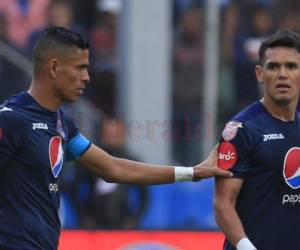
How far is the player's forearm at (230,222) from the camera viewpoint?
6805mm

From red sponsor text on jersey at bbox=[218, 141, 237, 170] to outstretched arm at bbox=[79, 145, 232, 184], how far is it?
0.30m

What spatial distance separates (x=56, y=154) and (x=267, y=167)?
122cm

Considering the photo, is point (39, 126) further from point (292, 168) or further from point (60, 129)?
point (292, 168)

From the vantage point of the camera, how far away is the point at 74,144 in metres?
7.22

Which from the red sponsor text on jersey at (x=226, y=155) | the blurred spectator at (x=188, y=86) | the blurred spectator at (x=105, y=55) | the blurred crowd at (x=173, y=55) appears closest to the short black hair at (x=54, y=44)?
the red sponsor text on jersey at (x=226, y=155)

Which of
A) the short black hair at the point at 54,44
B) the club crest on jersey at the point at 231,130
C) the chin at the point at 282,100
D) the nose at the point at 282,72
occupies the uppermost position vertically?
the short black hair at the point at 54,44

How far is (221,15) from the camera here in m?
13.1

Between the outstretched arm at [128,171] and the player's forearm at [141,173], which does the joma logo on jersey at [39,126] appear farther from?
the player's forearm at [141,173]

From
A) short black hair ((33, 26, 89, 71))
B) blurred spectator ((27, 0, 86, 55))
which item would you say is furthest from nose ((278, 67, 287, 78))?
blurred spectator ((27, 0, 86, 55))

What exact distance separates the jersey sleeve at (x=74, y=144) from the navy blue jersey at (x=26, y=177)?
37 centimetres

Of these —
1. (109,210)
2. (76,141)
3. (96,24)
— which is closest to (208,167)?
(76,141)

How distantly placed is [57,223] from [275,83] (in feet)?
4.92

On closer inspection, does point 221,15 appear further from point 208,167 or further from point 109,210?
point 208,167

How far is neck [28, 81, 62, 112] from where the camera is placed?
22.5 feet
